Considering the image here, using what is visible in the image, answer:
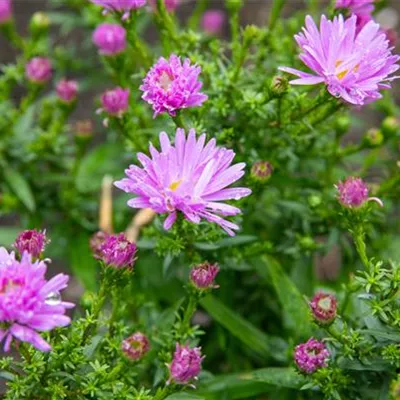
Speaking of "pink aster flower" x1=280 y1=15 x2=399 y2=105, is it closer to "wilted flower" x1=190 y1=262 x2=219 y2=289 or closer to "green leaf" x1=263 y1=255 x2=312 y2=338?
"wilted flower" x1=190 y1=262 x2=219 y2=289

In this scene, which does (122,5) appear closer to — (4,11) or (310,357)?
(4,11)

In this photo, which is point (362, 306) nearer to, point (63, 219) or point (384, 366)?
point (384, 366)

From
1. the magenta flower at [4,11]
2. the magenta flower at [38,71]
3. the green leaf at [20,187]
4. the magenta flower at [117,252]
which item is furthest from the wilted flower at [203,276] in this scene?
the magenta flower at [4,11]

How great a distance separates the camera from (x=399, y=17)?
2.62 m

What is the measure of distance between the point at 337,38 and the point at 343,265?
73 centimetres

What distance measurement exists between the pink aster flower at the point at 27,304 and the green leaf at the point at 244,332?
0.54 metres

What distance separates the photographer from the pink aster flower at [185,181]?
1.04 m

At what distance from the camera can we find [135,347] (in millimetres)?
1171

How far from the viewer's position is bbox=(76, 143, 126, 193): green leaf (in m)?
1.78

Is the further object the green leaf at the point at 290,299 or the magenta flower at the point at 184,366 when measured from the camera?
the green leaf at the point at 290,299

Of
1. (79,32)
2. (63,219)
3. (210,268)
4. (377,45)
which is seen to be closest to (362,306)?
(210,268)

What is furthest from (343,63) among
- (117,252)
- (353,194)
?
(117,252)

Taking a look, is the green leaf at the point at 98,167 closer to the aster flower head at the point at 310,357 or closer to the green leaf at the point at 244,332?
the green leaf at the point at 244,332

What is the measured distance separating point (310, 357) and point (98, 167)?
86cm
